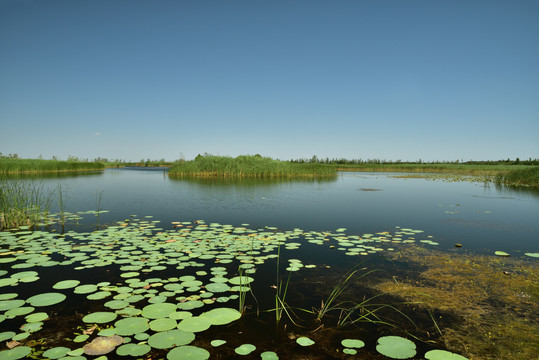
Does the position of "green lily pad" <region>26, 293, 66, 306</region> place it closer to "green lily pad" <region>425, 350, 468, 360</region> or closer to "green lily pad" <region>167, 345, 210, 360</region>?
"green lily pad" <region>167, 345, 210, 360</region>

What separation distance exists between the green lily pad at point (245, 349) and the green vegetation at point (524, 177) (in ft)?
92.0

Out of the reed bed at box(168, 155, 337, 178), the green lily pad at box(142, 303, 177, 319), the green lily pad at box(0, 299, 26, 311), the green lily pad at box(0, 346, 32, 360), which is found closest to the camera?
the green lily pad at box(0, 346, 32, 360)

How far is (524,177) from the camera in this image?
82.3 feet

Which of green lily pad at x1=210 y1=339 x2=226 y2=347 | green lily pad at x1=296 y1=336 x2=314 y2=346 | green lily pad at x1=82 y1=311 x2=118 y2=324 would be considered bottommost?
green lily pad at x1=296 y1=336 x2=314 y2=346

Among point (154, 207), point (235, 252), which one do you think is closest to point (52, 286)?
point (235, 252)

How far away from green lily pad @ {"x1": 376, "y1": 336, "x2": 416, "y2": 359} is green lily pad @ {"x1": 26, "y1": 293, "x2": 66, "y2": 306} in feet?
11.7

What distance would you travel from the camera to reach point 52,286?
3.97 meters

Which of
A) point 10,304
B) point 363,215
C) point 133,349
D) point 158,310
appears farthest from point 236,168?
point 133,349

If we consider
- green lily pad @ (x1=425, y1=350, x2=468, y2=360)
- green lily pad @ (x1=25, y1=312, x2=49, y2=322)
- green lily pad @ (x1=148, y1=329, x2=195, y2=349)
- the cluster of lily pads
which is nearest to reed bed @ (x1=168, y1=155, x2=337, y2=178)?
the cluster of lily pads

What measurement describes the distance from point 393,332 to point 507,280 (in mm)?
2672

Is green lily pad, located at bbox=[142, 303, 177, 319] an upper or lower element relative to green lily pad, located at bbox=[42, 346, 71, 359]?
upper

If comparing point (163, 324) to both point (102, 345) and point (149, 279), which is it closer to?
point (102, 345)

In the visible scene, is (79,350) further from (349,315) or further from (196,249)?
(196,249)

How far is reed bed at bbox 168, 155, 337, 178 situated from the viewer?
97.6ft
